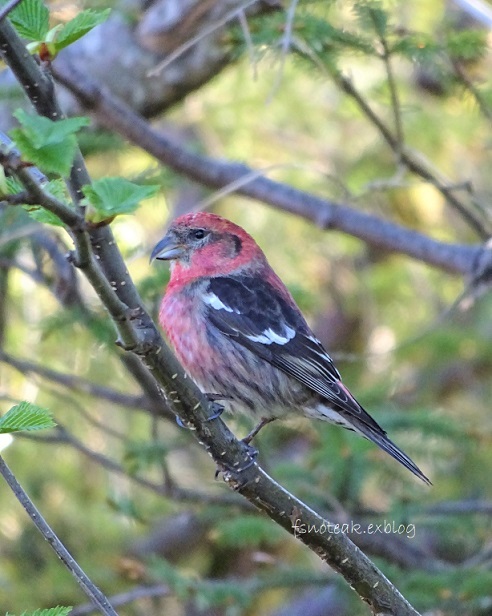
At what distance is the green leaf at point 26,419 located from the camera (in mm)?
2012

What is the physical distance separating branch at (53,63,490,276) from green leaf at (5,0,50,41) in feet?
9.48

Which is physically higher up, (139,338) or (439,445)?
(139,338)

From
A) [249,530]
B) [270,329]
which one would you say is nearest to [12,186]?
[270,329]

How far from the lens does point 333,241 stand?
25.5ft

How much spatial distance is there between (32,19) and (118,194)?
0.57 m

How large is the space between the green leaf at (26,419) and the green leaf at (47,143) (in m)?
0.71

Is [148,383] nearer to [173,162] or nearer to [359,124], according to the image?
[173,162]

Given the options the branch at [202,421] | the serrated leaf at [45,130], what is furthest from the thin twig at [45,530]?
the serrated leaf at [45,130]

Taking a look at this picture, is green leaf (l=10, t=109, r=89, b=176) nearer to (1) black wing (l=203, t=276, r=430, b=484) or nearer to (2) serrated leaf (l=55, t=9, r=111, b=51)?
(2) serrated leaf (l=55, t=9, r=111, b=51)

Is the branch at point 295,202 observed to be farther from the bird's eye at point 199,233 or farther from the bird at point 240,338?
the bird at point 240,338

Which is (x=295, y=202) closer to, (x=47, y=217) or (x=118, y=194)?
(x=47, y=217)

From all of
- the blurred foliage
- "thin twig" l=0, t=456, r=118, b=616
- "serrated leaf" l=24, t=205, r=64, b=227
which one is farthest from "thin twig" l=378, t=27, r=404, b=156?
"thin twig" l=0, t=456, r=118, b=616

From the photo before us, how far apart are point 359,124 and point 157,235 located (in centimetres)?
202

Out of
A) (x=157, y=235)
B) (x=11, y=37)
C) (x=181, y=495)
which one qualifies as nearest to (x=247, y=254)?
(x=181, y=495)
